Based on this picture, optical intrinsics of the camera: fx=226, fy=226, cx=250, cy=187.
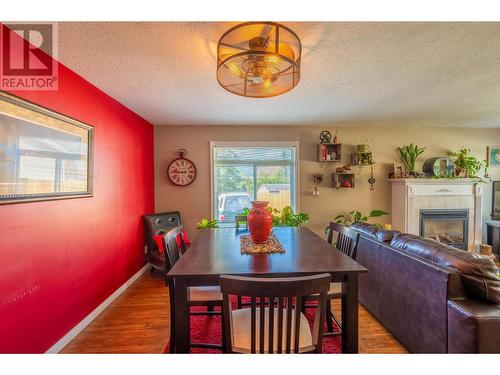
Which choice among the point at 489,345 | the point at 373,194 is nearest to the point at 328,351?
the point at 489,345

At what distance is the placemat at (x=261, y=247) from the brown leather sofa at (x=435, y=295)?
930mm

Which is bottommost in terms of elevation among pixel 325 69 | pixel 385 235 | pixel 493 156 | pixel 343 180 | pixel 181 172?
pixel 385 235

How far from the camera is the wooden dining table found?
1238 millimetres

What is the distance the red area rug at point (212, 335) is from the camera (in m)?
1.78

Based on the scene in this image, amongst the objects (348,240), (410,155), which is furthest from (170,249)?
(410,155)

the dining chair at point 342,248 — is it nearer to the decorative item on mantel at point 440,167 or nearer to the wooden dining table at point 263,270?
the wooden dining table at point 263,270

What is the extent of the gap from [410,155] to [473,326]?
3547mm

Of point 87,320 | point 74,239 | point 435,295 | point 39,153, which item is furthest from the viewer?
point 87,320

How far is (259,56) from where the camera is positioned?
1.32 metres

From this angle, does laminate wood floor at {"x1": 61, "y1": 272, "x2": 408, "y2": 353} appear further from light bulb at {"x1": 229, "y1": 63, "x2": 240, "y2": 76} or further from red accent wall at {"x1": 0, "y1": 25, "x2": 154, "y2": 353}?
light bulb at {"x1": 229, "y1": 63, "x2": 240, "y2": 76}

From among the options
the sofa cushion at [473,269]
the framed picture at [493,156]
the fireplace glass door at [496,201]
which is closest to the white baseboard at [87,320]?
the sofa cushion at [473,269]

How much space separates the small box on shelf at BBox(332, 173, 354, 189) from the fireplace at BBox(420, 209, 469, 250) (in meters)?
1.22

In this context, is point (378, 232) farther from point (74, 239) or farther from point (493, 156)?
point (493, 156)
